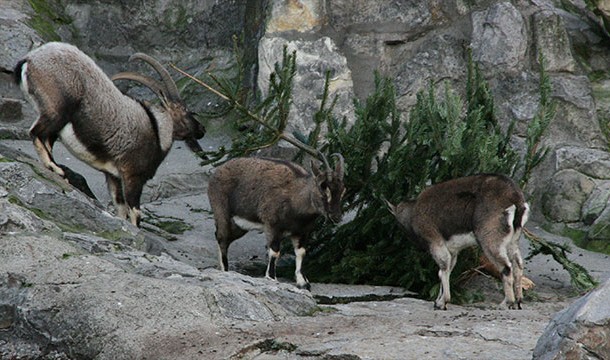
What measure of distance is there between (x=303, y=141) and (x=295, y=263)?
3.95ft

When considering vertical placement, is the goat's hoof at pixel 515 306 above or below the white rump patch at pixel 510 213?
below

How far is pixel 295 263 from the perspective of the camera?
10586 mm

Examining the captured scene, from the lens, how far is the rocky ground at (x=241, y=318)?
6848 millimetres

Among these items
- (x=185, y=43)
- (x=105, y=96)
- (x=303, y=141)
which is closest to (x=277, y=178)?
(x=303, y=141)

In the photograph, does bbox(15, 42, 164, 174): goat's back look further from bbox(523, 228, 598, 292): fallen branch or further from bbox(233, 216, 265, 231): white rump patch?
bbox(523, 228, 598, 292): fallen branch

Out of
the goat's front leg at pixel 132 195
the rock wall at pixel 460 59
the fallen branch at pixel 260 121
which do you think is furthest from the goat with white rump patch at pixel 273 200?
the rock wall at pixel 460 59

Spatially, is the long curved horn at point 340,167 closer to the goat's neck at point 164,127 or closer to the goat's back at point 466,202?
the goat's back at point 466,202

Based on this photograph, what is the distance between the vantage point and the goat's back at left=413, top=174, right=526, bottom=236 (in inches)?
363

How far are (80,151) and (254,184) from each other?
1.76 meters

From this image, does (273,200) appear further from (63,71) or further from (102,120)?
(63,71)

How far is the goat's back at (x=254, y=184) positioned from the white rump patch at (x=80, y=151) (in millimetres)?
1163

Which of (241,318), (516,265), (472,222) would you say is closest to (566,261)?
(516,265)

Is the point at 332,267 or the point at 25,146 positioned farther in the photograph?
the point at 25,146

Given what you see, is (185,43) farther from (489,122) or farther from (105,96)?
(489,122)
